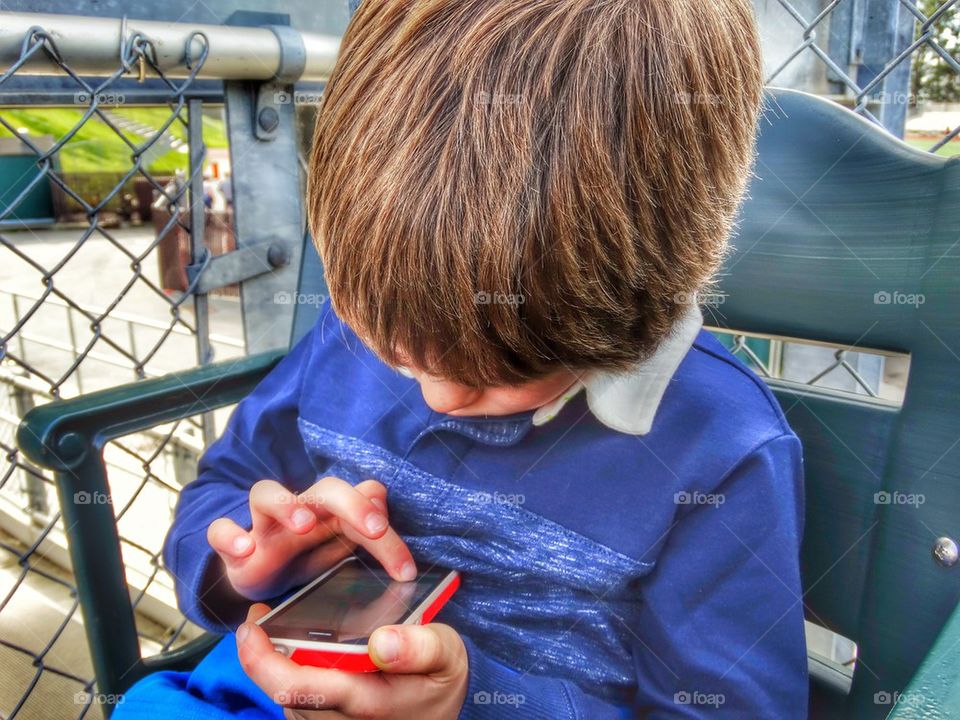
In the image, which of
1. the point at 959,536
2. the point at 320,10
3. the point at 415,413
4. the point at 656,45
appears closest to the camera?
the point at 656,45

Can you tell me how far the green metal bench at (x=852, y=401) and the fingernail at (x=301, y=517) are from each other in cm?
27

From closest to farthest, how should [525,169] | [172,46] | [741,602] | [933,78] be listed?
[525,169]
[741,602]
[172,46]
[933,78]

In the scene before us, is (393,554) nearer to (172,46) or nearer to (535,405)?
(535,405)

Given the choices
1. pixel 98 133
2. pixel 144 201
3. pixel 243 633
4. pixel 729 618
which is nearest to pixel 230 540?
pixel 243 633

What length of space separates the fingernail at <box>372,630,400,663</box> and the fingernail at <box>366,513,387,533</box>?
0.54 ft

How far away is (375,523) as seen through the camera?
0.73 metres

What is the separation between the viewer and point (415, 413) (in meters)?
0.88

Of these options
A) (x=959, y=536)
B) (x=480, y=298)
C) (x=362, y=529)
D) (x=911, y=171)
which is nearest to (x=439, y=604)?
(x=362, y=529)

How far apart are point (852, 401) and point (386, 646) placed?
50 centimetres

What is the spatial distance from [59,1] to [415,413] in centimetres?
63

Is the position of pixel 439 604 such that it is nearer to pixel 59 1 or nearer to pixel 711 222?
pixel 711 222

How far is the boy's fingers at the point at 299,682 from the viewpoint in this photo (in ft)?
1.99

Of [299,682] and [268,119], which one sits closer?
[299,682]

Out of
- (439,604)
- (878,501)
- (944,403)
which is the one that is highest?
(944,403)
